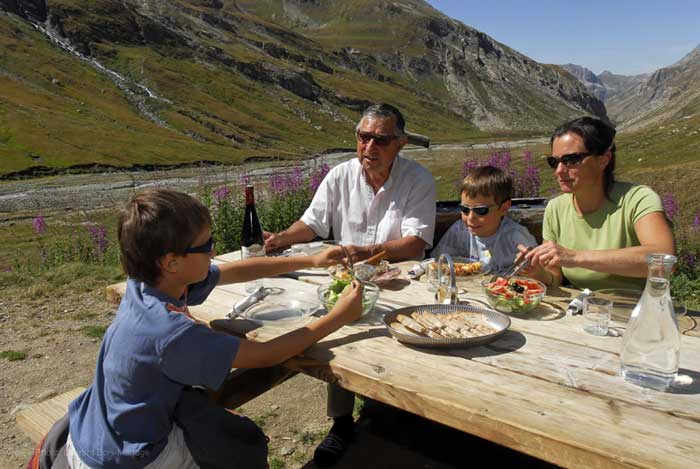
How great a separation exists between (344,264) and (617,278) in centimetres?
185

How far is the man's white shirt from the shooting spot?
450 cm

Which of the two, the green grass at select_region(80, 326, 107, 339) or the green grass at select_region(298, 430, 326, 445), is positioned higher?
the green grass at select_region(298, 430, 326, 445)

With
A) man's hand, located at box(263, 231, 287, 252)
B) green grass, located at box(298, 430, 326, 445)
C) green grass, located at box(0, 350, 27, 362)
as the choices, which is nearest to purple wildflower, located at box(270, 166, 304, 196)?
green grass, located at box(0, 350, 27, 362)

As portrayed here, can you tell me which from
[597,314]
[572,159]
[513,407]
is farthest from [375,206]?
[513,407]

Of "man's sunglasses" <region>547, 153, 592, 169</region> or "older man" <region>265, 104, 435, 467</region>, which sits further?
"older man" <region>265, 104, 435, 467</region>

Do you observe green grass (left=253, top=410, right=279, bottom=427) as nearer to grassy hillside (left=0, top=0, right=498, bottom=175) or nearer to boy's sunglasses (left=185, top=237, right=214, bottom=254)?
boy's sunglasses (left=185, top=237, right=214, bottom=254)

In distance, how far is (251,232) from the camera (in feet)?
13.4

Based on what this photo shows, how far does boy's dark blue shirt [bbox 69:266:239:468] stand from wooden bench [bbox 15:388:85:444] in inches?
35.7

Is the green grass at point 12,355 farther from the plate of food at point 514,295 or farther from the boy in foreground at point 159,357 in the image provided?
the plate of food at point 514,295

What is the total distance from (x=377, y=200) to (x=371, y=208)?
9cm

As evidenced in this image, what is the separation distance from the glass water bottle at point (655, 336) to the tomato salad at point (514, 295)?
73 centimetres

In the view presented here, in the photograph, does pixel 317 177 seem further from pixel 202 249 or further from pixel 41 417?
pixel 202 249

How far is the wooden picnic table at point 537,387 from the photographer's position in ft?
5.67

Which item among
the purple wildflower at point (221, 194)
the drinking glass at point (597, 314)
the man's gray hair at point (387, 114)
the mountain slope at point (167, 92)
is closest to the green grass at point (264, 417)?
the man's gray hair at point (387, 114)
